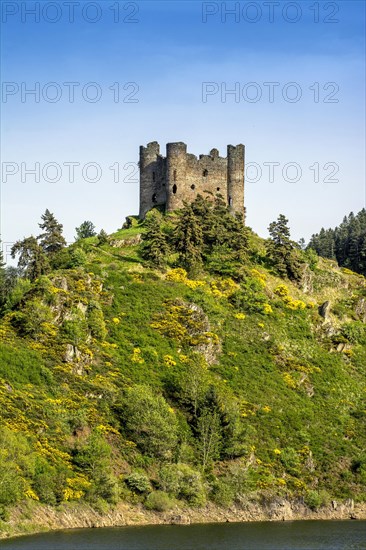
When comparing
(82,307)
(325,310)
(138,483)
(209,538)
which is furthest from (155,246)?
(209,538)

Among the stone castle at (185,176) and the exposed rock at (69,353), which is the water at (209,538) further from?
the stone castle at (185,176)

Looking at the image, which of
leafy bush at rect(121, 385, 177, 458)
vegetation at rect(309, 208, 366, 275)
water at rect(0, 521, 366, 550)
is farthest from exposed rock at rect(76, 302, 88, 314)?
vegetation at rect(309, 208, 366, 275)

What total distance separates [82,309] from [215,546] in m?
41.3

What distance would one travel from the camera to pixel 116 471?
95.0 m

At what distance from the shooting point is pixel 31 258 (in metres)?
127

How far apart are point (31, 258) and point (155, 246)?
16.6 meters

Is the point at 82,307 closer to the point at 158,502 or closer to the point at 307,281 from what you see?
the point at 158,502

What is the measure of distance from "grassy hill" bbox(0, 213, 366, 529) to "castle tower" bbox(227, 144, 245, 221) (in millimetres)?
10784

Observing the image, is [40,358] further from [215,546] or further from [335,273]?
[335,273]

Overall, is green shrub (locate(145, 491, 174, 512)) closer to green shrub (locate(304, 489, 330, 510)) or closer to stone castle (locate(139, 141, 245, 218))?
green shrub (locate(304, 489, 330, 510))

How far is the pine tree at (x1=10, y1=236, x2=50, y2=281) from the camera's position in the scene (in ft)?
415

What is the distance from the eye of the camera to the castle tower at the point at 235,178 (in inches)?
5694

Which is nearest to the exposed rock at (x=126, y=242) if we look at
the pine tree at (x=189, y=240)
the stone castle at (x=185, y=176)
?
the pine tree at (x=189, y=240)

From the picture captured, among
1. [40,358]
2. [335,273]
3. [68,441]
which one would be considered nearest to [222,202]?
[335,273]
